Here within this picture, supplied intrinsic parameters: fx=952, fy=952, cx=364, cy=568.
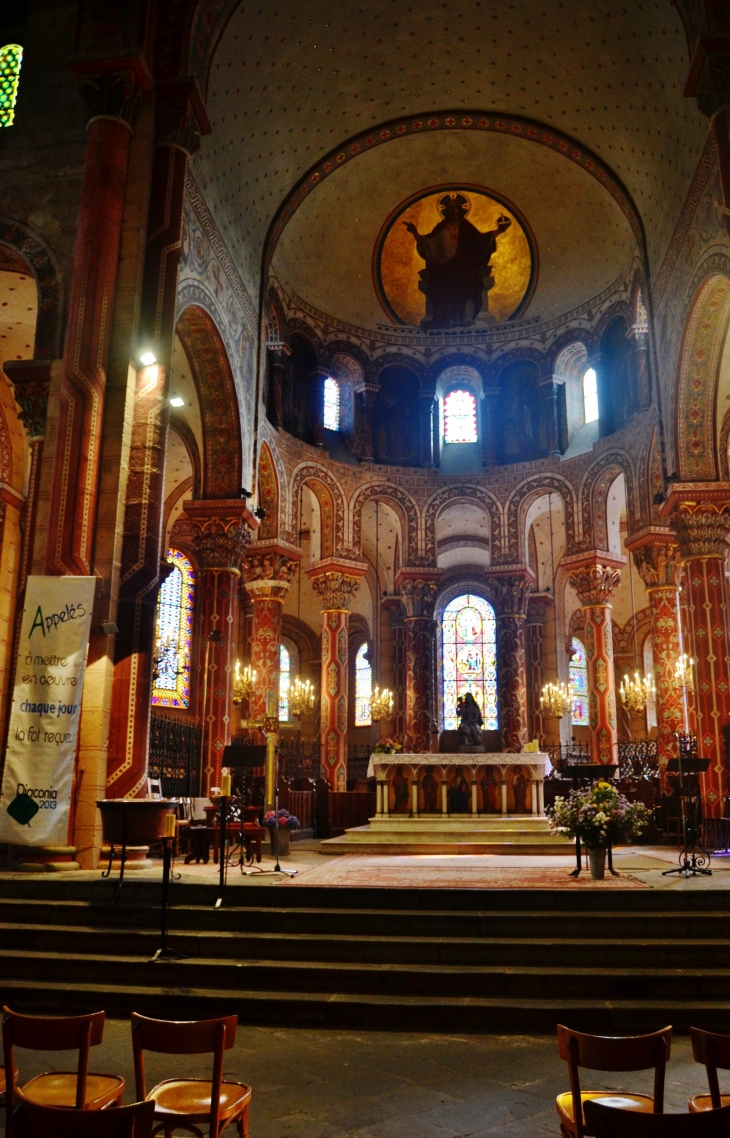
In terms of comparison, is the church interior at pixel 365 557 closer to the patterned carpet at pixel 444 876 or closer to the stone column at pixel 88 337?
the stone column at pixel 88 337

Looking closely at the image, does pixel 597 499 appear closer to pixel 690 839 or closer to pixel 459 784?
pixel 459 784

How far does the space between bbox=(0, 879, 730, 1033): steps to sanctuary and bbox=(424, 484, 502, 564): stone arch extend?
638 inches

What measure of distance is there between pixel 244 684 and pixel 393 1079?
15.5m

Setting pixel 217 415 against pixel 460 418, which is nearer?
pixel 217 415

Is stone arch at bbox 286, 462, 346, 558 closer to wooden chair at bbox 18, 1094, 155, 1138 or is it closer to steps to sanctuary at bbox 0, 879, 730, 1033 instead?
steps to sanctuary at bbox 0, 879, 730, 1033

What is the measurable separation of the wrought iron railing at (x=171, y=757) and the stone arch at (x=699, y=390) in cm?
1070

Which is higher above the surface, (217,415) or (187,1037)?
(217,415)

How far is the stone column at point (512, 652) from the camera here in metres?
25.0

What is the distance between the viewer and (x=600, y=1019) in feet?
24.5

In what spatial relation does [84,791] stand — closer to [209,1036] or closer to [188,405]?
[209,1036]

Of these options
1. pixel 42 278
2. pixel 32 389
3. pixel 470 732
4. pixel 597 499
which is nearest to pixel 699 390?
pixel 597 499

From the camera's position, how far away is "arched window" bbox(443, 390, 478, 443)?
26391 millimetres

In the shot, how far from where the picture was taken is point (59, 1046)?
13.6 feet

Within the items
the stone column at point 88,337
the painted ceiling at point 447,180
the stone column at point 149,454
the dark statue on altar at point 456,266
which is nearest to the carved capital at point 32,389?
the stone column at point 88,337
